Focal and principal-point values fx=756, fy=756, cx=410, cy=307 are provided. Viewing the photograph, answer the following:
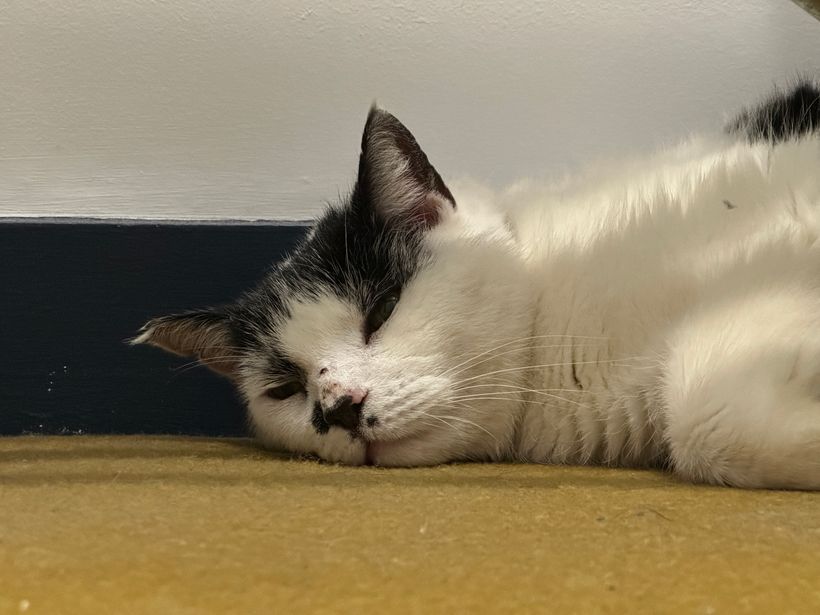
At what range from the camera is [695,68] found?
1.79 metres

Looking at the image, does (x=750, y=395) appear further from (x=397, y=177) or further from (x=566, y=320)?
(x=397, y=177)

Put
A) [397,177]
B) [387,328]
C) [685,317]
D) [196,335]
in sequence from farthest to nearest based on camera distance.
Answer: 1. [196,335]
2. [397,177]
3. [387,328]
4. [685,317]

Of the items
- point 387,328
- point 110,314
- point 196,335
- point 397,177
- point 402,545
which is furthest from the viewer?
point 110,314

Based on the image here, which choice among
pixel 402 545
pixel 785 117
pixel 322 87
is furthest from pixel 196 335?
pixel 785 117

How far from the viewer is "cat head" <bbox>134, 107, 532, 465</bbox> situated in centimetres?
106

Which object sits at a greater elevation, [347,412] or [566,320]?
[566,320]

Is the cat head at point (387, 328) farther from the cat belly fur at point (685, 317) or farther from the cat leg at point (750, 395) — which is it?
the cat leg at point (750, 395)

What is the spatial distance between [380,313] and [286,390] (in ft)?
0.73

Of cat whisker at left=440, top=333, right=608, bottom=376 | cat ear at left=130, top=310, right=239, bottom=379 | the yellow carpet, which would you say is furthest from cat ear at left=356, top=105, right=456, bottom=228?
the yellow carpet

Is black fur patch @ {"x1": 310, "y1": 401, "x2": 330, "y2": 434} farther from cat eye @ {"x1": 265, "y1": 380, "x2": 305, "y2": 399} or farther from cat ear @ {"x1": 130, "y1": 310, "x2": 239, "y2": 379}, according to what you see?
cat ear @ {"x1": 130, "y1": 310, "x2": 239, "y2": 379}

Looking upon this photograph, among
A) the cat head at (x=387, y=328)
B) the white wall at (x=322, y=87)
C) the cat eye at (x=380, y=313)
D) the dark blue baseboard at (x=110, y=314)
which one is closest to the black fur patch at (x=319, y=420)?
the cat head at (x=387, y=328)

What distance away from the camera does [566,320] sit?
1.13m

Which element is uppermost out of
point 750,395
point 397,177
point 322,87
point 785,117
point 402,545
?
point 322,87

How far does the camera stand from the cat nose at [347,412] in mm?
1045
